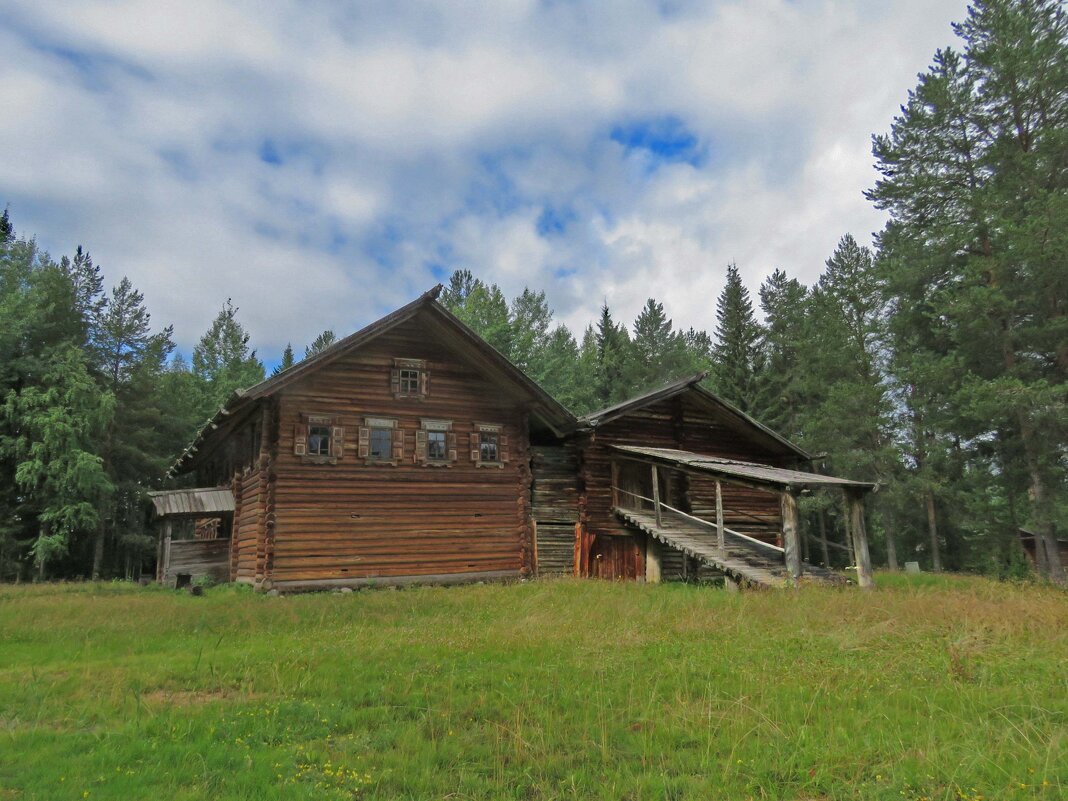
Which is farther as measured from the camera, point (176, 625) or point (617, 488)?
point (617, 488)

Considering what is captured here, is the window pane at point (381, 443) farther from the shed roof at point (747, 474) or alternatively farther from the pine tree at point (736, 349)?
the pine tree at point (736, 349)

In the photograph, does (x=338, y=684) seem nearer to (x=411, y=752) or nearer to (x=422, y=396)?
(x=411, y=752)

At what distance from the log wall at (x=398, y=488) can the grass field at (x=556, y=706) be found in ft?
25.1

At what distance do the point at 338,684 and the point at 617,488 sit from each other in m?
18.3

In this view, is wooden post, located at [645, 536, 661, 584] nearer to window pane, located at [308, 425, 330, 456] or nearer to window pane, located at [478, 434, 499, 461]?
window pane, located at [478, 434, 499, 461]

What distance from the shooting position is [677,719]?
22.1ft

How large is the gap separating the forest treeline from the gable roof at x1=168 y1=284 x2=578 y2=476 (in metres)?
10.8

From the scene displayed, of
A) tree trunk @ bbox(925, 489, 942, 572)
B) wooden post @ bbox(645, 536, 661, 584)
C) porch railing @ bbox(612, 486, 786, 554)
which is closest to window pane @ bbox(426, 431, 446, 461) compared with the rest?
porch railing @ bbox(612, 486, 786, 554)

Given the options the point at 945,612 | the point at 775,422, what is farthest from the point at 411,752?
the point at 775,422

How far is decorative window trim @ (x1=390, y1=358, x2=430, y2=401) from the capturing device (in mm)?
22359

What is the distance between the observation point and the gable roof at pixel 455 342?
20.1 metres

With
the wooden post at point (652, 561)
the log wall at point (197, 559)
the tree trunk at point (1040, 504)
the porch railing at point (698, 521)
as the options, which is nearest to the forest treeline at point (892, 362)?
the tree trunk at point (1040, 504)

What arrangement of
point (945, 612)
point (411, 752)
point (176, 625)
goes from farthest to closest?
point (176, 625) → point (945, 612) → point (411, 752)

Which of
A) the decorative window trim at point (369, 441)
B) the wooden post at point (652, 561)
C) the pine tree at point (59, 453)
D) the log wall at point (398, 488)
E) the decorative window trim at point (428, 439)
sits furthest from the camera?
the pine tree at point (59, 453)
